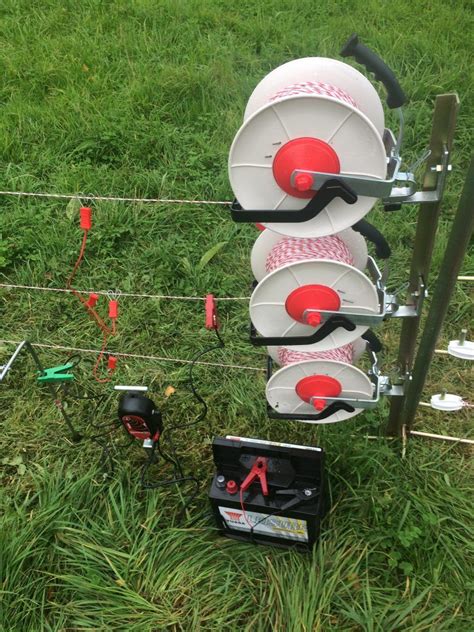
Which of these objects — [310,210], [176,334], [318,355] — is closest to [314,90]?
[310,210]

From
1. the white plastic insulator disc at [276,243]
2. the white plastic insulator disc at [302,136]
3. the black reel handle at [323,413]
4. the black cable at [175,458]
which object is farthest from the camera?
the black cable at [175,458]

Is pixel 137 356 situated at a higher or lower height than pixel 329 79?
lower

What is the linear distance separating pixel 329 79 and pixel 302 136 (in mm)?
235

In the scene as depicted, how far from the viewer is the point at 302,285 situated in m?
1.48

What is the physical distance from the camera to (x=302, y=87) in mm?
1268

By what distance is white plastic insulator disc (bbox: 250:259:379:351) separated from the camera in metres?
1.44

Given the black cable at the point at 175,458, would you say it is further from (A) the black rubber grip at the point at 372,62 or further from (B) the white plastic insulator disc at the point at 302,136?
(A) the black rubber grip at the point at 372,62

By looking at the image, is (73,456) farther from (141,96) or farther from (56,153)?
(141,96)

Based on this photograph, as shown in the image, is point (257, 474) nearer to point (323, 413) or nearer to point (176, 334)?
point (323, 413)

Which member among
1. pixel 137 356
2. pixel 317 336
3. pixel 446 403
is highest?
pixel 317 336

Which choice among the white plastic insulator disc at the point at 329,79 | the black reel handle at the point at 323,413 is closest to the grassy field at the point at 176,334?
the black reel handle at the point at 323,413

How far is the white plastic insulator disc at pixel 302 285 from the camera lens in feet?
4.72

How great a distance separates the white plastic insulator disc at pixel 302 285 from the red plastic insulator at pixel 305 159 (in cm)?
25

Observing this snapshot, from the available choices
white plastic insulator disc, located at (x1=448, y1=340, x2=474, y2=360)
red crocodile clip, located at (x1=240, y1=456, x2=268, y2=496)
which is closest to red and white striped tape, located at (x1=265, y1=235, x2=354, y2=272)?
white plastic insulator disc, located at (x1=448, y1=340, x2=474, y2=360)
